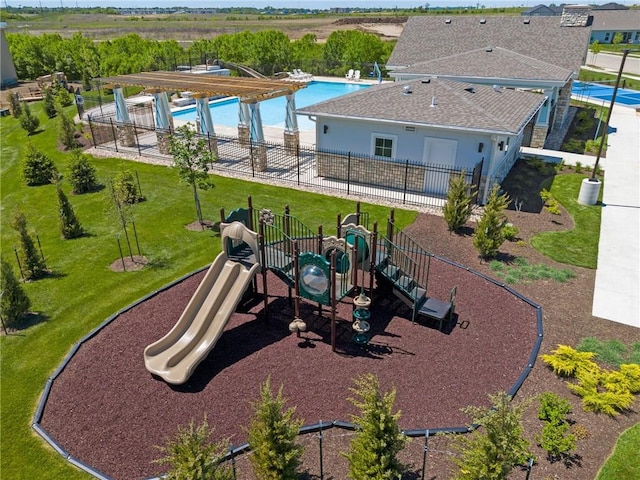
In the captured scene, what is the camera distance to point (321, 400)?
30.7 ft

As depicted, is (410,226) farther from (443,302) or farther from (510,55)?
(510,55)

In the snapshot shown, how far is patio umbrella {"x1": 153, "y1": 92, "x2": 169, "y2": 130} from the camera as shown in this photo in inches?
1008

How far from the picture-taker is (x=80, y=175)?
20688 mm

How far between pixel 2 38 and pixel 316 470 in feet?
187

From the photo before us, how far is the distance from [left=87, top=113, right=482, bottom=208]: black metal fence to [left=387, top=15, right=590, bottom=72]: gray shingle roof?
1457 cm

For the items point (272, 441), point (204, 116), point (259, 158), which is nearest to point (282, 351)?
point (272, 441)

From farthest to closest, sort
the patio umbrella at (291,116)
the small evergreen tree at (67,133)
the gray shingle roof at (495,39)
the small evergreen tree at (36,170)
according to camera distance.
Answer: the gray shingle roof at (495,39) < the small evergreen tree at (67,133) < the patio umbrella at (291,116) < the small evergreen tree at (36,170)

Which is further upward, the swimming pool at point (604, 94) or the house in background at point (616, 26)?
the house in background at point (616, 26)

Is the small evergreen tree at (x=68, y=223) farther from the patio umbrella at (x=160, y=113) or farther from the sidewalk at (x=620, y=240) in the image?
the sidewalk at (x=620, y=240)

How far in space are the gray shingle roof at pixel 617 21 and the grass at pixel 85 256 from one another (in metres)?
95.5

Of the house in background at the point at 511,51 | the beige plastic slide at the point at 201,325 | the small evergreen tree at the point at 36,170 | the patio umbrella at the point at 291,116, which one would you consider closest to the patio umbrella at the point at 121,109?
the small evergreen tree at the point at 36,170

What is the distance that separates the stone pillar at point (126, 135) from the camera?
27.0m

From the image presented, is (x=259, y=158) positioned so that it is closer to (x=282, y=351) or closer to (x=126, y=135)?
(x=126, y=135)

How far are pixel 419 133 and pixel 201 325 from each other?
43.7 ft
